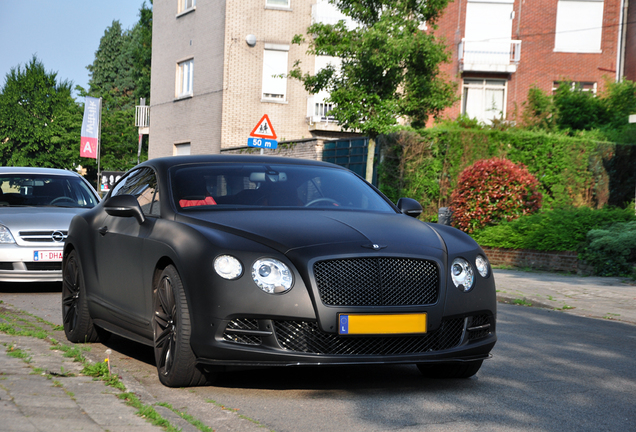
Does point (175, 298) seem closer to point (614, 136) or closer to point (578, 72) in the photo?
point (614, 136)

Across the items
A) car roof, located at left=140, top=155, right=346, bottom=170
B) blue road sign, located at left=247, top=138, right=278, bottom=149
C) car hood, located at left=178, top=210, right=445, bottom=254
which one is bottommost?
car hood, located at left=178, top=210, right=445, bottom=254

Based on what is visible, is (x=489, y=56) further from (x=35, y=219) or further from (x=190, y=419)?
(x=190, y=419)

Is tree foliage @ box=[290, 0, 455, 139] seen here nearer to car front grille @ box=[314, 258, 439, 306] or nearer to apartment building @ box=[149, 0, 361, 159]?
apartment building @ box=[149, 0, 361, 159]

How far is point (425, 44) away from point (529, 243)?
648cm

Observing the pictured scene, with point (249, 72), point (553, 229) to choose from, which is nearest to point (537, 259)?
point (553, 229)

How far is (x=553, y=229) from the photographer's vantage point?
15.9 metres

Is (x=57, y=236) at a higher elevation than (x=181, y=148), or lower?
lower

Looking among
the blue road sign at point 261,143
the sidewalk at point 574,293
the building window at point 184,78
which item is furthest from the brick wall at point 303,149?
the sidewalk at point 574,293

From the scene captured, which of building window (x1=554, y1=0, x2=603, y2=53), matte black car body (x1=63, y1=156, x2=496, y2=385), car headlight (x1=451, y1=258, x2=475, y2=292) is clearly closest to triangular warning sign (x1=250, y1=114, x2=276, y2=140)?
matte black car body (x1=63, y1=156, x2=496, y2=385)

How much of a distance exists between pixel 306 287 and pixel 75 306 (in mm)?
2917

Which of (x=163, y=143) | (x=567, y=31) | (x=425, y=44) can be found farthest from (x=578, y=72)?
(x=163, y=143)

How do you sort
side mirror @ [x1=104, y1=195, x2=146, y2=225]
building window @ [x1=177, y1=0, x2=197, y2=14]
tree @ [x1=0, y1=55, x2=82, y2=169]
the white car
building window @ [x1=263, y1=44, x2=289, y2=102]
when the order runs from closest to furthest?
side mirror @ [x1=104, y1=195, x2=146, y2=225] < the white car < building window @ [x1=263, y1=44, x2=289, y2=102] < building window @ [x1=177, y1=0, x2=197, y2=14] < tree @ [x1=0, y1=55, x2=82, y2=169]

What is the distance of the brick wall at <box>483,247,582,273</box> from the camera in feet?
50.7

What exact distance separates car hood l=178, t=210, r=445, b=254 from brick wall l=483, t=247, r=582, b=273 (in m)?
10.5
